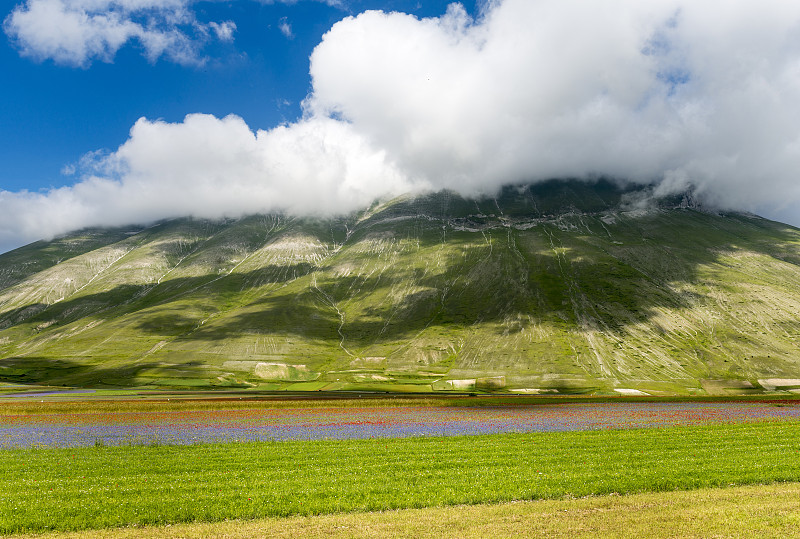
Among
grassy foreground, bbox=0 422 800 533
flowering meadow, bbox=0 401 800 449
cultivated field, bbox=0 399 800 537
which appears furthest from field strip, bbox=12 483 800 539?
flowering meadow, bbox=0 401 800 449

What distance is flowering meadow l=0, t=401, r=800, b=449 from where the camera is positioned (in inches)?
1766

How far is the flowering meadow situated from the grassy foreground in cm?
553

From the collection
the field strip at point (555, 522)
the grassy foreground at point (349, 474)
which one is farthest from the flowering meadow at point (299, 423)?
the field strip at point (555, 522)

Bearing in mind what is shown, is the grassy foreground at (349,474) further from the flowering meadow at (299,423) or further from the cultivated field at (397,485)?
the flowering meadow at (299,423)

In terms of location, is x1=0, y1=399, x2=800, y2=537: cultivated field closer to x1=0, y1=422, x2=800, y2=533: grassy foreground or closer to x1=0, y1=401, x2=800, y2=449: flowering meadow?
x1=0, y1=422, x2=800, y2=533: grassy foreground

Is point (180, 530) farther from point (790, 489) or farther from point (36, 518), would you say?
point (790, 489)

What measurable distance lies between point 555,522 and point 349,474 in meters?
13.4

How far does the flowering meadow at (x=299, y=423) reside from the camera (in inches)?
1766

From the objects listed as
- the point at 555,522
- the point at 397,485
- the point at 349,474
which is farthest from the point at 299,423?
the point at 555,522

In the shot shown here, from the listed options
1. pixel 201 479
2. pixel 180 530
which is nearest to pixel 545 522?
pixel 180 530

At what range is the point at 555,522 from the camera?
66.1 ft

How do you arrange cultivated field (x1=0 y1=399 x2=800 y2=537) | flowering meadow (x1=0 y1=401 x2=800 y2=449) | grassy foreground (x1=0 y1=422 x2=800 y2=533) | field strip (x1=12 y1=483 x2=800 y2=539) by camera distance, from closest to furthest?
1. field strip (x1=12 y1=483 x2=800 y2=539)
2. cultivated field (x1=0 y1=399 x2=800 y2=537)
3. grassy foreground (x1=0 y1=422 x2=800 y2=533)
4. flowering meadow (x1=0 y1=401 x2=800 y2=449)

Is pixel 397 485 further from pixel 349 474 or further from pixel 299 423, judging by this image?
pixel 299 423

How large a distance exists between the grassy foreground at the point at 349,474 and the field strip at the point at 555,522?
116 centimetres
